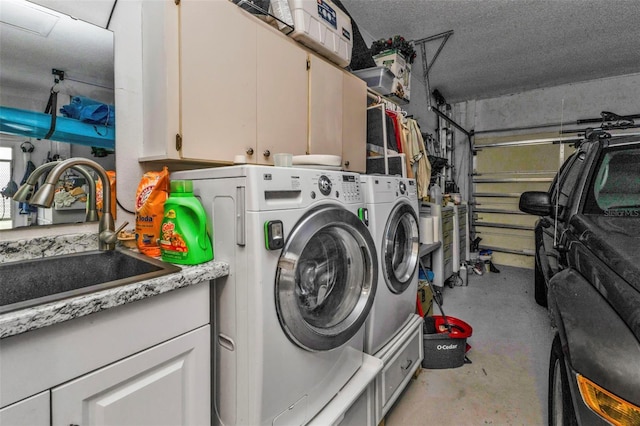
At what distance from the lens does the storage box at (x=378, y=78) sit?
8.90 ft

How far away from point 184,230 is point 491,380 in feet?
7.31

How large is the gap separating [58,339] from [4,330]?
4.7 inches

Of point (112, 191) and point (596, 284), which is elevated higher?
point (112, 191)

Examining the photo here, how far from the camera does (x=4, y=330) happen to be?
2.03 feet

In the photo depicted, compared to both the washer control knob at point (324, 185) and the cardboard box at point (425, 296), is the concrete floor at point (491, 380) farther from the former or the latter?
the washer control knob at point (324, 185)

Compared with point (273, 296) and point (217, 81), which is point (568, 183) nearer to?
point (273, 296)

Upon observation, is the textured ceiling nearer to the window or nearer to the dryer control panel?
the window

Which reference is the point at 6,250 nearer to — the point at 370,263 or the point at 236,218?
the point at 236,218

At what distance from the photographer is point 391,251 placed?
6.01ft

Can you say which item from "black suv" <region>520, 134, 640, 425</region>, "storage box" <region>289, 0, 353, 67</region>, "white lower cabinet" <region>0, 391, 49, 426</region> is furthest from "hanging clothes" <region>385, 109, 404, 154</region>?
"white lower cabinet" <region>0, 391, 49, 426</region>

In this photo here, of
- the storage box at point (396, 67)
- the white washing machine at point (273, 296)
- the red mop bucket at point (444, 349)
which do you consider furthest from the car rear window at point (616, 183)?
the storage box at point (396, 67)

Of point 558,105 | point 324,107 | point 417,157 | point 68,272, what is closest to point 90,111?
point 68,272

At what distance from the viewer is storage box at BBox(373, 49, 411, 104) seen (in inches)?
113

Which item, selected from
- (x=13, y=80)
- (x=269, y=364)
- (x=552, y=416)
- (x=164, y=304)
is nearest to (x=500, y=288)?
(x=552, y=416)
